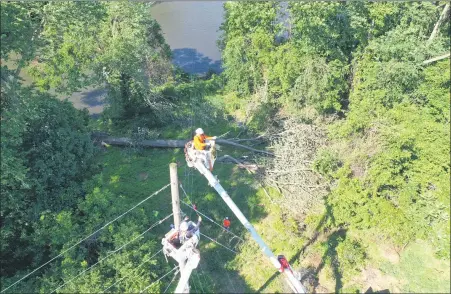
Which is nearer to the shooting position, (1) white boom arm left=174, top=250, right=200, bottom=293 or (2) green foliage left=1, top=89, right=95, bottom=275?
(1) white boom arm left=174, top=250, right=200, bottom=293

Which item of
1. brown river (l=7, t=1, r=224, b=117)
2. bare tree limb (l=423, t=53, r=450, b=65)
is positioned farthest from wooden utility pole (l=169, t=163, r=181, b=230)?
brown river (l=7, t=1, r=224, b=117)

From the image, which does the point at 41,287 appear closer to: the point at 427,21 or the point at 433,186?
the point at 433,186

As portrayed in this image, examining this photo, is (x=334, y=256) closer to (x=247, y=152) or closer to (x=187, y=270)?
(x=247, y=152)

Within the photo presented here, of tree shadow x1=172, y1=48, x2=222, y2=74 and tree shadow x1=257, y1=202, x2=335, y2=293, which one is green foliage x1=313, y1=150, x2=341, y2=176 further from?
tree shadow x1=172, y1=48, x2=222, y2=74

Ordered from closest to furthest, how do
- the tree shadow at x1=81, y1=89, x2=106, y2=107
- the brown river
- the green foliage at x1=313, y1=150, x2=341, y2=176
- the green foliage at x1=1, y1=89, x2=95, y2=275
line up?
the green foliage at x1=1, y1=89, x2=95, y2=275, the green foliage at x1=313, y1=150, x2=341, y2=176, the tree shadow at x1=81, y1=89, x2=106, y2=107, the brown river

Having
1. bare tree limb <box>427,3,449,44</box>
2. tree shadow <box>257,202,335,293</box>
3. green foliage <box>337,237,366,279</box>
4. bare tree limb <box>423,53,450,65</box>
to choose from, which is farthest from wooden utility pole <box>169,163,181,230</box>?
bare tree limb <box>427,3,449,44</box>

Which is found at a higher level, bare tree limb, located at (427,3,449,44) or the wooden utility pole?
bare tree limb, located at (427,3,449,44)

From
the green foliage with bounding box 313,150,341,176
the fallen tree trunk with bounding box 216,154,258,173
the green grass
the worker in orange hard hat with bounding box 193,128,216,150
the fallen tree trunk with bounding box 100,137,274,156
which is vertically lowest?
the green grass

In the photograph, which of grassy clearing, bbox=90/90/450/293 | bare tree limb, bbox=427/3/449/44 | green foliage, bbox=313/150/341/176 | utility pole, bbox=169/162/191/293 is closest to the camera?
utility pole, bbox=169/162/191/293
